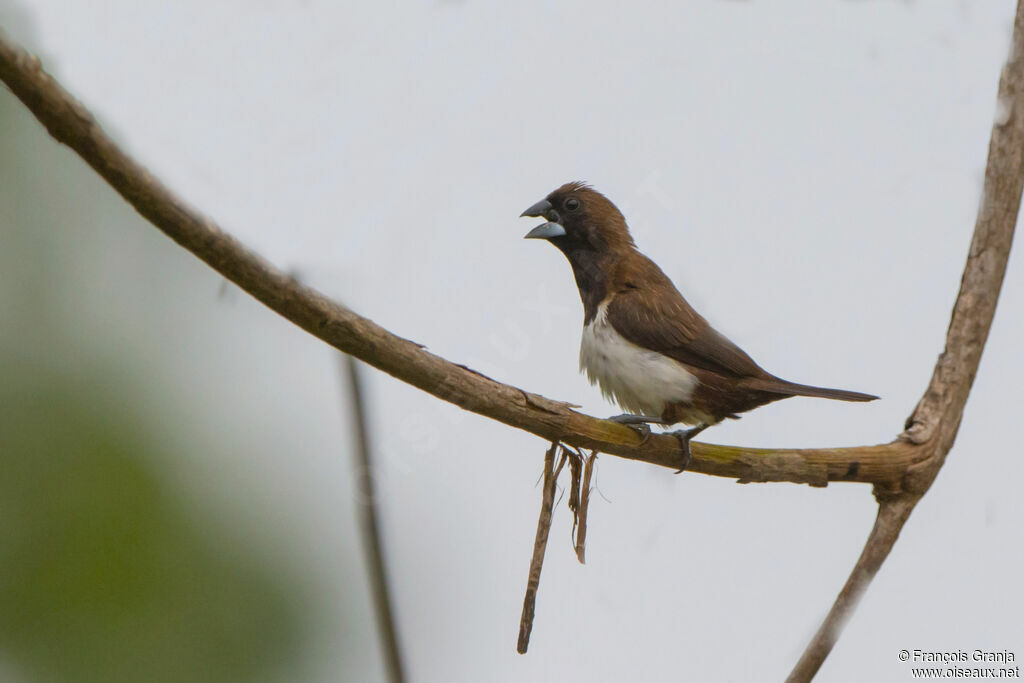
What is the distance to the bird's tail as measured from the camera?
3.92 metres

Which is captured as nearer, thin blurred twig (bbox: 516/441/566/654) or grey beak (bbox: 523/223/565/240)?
thin blurred twig (bbox: 516/441/566/654)

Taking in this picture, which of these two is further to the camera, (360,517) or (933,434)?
(933,434)

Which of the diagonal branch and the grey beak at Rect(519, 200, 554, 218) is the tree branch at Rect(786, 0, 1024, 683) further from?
the grey beak at Rect(519, 200, 554, 218)

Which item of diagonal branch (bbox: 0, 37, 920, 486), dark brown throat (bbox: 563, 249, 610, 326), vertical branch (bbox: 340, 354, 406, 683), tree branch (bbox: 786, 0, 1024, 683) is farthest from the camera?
dark brown throat (bbox: 563, 249, 610, 326)

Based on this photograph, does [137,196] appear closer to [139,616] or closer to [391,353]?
[391,353]

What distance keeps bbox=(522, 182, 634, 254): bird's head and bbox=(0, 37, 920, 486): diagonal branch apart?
4.27ft

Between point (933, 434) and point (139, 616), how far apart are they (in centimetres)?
389

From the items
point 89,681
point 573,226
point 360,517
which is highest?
point 573,226

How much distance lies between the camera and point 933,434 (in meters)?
3.92

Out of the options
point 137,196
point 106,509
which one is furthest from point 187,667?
point 137,196

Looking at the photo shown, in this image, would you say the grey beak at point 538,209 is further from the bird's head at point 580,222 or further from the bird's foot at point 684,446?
the bird's foot at point 684,446

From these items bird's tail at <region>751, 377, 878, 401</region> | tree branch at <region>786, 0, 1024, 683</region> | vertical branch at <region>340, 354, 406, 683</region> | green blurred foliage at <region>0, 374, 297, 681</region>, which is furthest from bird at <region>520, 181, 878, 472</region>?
green blurred foliage at <region>0, 374, 297, 681</region>

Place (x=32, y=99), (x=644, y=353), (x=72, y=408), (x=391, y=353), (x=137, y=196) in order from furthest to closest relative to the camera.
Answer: (x=72, y=408), (x=644, y=353), (x=391, y=353), (x=137, y=196), (x=32, y=99)

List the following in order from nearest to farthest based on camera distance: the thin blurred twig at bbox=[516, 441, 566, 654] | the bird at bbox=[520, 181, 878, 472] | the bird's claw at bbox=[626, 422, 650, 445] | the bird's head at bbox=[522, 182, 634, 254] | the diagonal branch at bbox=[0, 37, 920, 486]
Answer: the diagonal branch at bbox=[0, 37, 920, 486] < the thin blurred twig at bbox=[516, 441, 566, 654] < the bird's claw at bbox=[626, 422, 650, 445] < the bird at bbox=[520, 181, 878, 472] < the bird's head at bbox=[522, 182, 634, 254]
